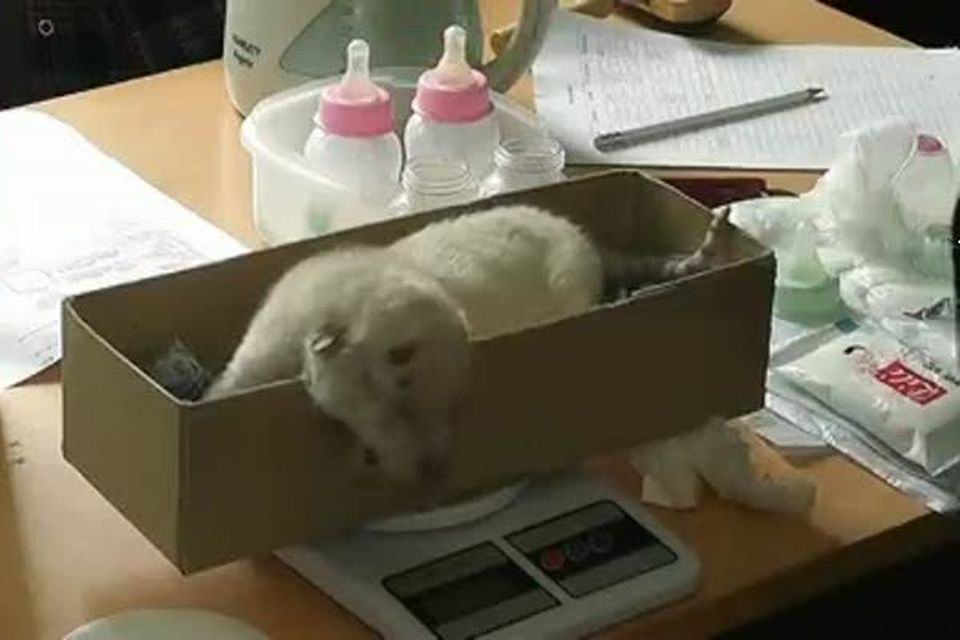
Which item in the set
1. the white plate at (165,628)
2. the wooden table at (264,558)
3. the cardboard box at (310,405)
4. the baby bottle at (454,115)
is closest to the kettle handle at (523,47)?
the baby bottle at (454,115)

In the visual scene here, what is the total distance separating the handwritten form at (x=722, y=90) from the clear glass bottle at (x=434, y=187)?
7.6 inches

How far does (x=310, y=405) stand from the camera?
37.7 inches

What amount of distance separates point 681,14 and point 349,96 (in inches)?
17.2

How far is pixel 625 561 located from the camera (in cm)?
104

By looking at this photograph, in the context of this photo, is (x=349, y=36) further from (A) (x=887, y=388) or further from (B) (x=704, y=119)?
(A) (x=887, y=388)

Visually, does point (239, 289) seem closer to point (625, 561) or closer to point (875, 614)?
point (625, 561)

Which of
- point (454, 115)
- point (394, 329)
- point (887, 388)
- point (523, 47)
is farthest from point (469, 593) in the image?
point (523, 47)

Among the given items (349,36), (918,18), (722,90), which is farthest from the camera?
(918,18)

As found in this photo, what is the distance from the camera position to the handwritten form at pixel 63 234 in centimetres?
124

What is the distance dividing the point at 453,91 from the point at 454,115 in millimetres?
15

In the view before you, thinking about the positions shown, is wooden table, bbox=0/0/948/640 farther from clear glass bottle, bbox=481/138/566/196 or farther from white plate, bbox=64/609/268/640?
clear glass bottle, bbox=481/138/566/196

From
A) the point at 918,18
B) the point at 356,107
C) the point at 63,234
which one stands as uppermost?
the point at 356,107

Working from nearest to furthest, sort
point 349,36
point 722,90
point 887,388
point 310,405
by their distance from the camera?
1. point 310,405
2. point 887,388
3. point 349,36
4. point 722,90

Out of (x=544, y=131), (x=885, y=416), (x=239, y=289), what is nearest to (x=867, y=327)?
(x=885, y=416)
